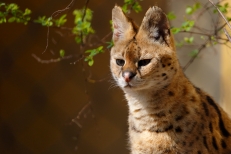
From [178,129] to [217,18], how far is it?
0.84 metres

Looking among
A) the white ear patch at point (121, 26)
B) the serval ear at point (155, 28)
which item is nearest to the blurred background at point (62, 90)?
the white ear patch at point (121, 26)

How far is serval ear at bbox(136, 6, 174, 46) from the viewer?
145 centimetres

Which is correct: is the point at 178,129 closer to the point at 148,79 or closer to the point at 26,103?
the point at 148,79

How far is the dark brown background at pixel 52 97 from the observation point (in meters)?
2.08

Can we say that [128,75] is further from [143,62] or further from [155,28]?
[155,28]

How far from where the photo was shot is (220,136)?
5.10 feet

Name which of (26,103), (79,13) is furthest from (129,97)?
(26,103)

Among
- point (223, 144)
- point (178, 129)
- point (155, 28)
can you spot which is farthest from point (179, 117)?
point (155, 28)

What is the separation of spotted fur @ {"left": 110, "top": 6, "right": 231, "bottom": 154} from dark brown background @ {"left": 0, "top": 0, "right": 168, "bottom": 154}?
0.64 metres

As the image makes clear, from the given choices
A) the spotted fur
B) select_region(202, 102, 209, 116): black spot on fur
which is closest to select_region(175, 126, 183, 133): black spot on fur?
the spotted fur

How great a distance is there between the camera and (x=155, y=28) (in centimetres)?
151

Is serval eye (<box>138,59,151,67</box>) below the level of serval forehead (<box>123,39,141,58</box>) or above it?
below

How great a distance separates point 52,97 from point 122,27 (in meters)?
0.74

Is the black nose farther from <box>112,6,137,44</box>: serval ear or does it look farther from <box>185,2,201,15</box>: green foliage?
<box>185,2,201,15</box>: green foliage
